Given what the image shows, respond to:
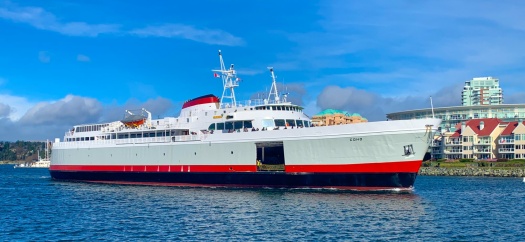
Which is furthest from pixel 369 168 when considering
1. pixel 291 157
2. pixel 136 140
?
pixel 136 140

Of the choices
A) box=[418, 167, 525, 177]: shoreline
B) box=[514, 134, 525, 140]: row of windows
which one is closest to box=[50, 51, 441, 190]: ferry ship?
box=[418, 167, 525, 177]: shoreline

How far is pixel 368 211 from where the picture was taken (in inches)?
1182

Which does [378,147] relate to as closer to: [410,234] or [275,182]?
[275,182]

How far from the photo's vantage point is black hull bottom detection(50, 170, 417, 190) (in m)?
38.5

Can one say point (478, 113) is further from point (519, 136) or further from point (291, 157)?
point (291, 157)

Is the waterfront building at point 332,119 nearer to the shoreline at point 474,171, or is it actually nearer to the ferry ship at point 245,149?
the ferry ship at point 245,149

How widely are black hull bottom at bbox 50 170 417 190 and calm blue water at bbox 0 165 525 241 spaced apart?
904 millimetres

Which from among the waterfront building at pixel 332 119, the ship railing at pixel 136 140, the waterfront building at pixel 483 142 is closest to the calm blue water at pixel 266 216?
the ship railing at pixel 136 140

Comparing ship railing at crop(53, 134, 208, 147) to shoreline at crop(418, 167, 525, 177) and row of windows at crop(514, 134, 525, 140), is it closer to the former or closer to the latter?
shoreline at crop(418, 167, 525, 177)

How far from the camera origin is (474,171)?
241 ft

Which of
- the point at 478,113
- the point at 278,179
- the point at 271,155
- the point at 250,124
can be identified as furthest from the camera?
the point at 478,113

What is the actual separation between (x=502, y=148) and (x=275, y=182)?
2251 inches

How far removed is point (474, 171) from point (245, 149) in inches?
1696

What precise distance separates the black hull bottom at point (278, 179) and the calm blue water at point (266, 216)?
2.97ft
